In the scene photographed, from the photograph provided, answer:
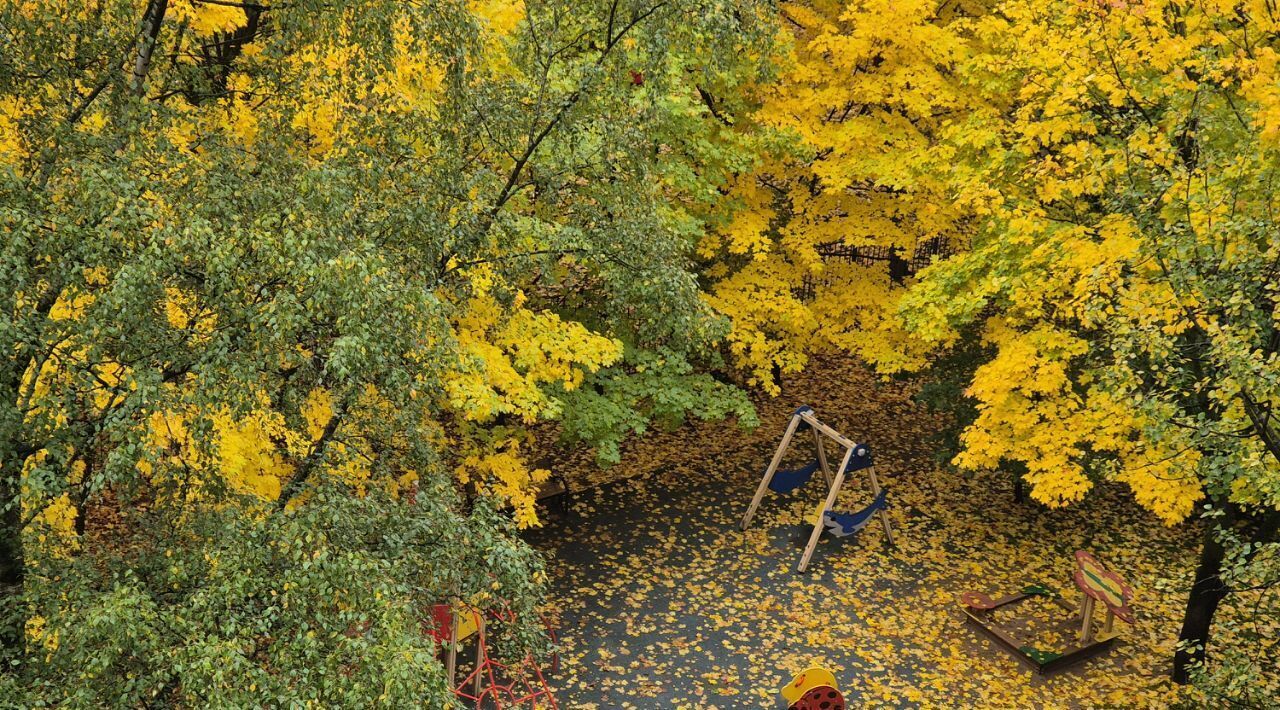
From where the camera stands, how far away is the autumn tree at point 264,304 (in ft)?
17.6

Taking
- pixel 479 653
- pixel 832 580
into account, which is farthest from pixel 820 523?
pixel 479 653

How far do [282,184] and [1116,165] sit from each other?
788 cm

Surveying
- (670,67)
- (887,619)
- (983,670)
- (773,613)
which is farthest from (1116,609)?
(670,67)

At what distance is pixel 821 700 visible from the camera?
10.7m

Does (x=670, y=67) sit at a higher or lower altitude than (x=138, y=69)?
higher

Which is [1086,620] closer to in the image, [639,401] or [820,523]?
[820,523]

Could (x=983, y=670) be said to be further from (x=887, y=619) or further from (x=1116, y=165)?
(x=1116, y=165)

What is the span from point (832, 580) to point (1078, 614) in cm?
329

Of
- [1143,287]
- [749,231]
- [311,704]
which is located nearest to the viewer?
[311,704]

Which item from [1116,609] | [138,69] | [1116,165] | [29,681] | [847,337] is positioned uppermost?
[1116,165]

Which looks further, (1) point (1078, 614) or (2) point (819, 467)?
(2) point (819, 467)

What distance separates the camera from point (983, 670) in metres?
11.9

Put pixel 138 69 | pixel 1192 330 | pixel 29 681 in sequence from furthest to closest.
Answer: pixel 1192 330 → pixel 138 69 → pixel 29 681

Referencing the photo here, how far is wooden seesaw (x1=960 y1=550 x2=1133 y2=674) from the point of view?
1172 centimetres
